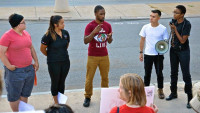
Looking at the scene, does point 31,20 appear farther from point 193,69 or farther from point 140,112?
point 140,112

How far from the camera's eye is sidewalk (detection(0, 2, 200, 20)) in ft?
48.2

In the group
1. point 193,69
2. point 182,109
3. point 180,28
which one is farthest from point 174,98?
point 193,69

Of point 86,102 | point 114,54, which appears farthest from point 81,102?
point 114,54

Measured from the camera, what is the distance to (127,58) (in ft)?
29.3

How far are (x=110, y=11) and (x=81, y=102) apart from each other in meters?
10.4

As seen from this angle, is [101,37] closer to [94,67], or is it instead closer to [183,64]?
[94,67]

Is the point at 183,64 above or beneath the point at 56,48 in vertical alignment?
beneath

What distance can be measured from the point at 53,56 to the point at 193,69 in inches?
162

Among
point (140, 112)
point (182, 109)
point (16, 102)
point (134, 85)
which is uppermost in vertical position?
point (134, 85)

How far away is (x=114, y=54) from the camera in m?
9.29

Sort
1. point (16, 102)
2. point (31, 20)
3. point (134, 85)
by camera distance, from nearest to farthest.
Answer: point (134, 85), point (16, 102), point (31, 20)

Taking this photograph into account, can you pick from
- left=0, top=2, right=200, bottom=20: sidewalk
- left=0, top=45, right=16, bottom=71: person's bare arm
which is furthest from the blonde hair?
left=0, top=2, right=200, bottom=20: sidewalk

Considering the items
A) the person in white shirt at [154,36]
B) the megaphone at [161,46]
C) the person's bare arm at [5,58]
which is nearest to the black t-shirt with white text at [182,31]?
the megaphone at [161,46]

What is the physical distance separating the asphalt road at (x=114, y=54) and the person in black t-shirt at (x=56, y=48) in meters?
1.48
